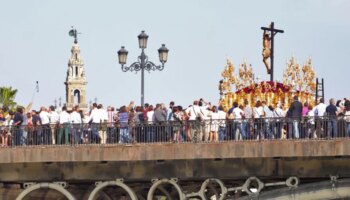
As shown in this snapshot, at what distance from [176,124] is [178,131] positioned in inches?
7.9

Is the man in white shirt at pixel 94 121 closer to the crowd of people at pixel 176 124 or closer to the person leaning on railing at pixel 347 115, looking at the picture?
the crowd of people at pixel 176 124

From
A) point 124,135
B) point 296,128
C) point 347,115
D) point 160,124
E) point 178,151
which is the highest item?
point 347,115

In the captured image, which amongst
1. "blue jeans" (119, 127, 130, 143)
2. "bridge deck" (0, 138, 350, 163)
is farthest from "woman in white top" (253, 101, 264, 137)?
"blue jeans" (119, 127, 130, 143)

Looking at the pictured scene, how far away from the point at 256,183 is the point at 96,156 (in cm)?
426

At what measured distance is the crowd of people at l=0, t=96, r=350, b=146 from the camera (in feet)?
150

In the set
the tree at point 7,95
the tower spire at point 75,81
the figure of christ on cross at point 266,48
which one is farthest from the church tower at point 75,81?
the figure of christ on cross at point 266,48

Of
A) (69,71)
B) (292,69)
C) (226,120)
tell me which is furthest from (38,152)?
(69,71)

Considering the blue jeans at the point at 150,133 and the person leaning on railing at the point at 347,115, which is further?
the blue jeans at the point at 150,133

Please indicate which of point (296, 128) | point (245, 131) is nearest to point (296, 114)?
point (296, 128)

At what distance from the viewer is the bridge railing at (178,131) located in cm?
4550

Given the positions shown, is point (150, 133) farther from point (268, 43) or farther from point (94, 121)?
point (268, 43)

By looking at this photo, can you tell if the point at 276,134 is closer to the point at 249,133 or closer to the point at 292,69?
the point at 249,133

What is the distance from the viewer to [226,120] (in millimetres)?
46500

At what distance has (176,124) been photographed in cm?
4684
